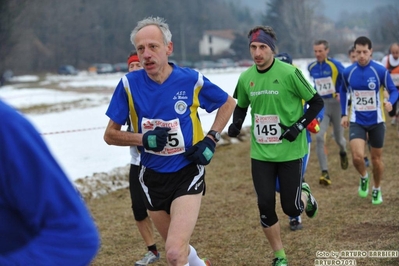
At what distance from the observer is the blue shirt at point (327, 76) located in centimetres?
979

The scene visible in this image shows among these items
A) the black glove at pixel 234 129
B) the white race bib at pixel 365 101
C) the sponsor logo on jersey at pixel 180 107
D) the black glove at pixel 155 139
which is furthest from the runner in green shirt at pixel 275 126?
the white race bib at pixel 365 101

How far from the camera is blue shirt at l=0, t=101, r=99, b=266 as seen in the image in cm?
162

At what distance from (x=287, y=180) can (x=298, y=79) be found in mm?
912

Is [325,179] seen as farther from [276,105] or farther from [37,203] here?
[37,203]

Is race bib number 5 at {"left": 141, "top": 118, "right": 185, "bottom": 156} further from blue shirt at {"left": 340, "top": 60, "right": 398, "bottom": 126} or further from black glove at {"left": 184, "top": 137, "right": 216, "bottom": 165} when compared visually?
blue shirt at {"left": 340, "top": 60, "right": 398, "bottom": 126}

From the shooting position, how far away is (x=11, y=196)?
1671 mm

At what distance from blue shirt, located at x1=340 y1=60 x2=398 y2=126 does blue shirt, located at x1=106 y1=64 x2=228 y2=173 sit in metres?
3.83

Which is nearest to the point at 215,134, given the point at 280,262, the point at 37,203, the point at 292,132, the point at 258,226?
the point at 292,132

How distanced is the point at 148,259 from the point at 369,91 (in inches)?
143

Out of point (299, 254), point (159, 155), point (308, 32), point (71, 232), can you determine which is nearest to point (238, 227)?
point (299, 254)

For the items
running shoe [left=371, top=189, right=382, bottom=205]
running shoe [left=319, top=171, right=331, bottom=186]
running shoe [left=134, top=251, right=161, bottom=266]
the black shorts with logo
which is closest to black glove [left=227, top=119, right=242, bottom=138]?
the black shorts with logo

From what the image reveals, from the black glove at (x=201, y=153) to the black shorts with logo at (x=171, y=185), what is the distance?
0.45 feet

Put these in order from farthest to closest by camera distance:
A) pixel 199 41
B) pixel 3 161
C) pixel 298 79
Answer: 1. pixel 199 41
2. pixel 298 79
3. pixel 3 161

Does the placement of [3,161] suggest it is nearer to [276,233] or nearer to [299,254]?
[276,233]
